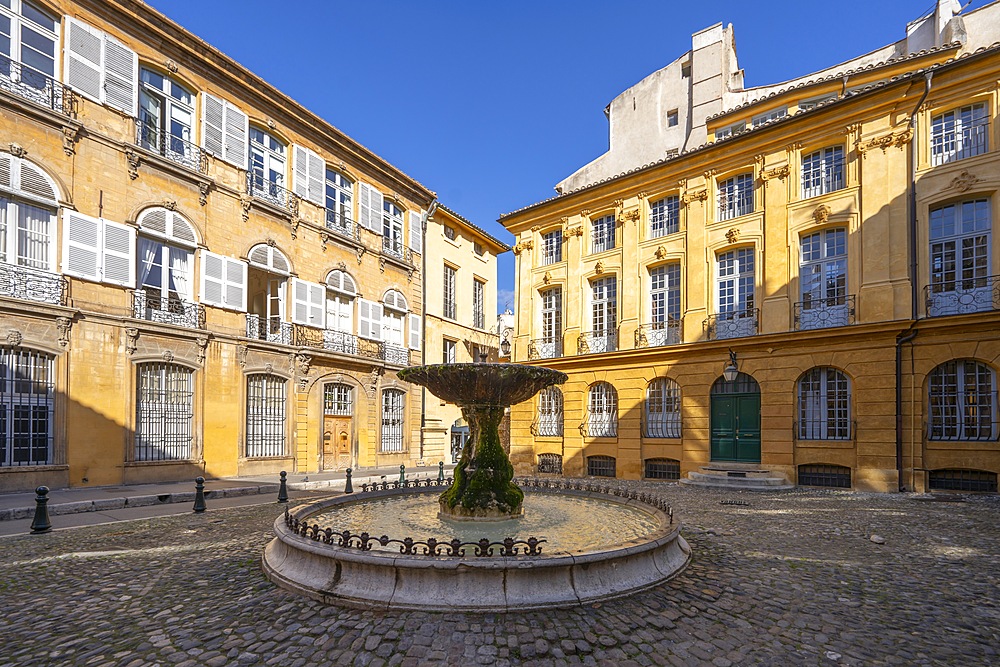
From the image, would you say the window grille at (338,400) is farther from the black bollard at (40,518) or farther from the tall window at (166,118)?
the black bollard at (40,518)

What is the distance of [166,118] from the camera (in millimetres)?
17016

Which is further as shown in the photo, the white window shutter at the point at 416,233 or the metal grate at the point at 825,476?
the white window shutter at the point at 416,233

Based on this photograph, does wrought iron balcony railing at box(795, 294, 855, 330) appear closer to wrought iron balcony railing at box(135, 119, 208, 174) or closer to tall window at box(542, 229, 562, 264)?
tall window at box(542, 229, 562, 264)

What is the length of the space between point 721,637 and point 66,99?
18.7 m

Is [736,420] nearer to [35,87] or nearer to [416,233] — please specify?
[416,233]

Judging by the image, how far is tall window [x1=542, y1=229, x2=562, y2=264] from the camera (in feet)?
73.6

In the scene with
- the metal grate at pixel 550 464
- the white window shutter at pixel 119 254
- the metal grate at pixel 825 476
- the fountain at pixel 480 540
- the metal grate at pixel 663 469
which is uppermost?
the white window shutter at pixel 119 254

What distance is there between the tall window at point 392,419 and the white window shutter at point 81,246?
11.7 m

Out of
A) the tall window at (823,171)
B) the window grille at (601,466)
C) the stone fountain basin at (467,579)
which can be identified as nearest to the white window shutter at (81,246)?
the stone fountain basin at (467,579)

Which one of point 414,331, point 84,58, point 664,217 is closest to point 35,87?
point 84,58

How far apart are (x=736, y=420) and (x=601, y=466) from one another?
5.04 meters

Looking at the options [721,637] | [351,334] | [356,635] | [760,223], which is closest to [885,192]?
[760,223]

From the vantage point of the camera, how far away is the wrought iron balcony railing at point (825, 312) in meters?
15.2

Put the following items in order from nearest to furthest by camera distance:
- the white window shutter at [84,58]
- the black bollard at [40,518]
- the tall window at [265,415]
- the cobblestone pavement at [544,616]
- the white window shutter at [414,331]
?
the cobblestone pavement at [544,616]
the black bollard at [40,518]
the white window shutter at [84,58]
the tall window at [265,415]
the white window shutter at [414,331]
